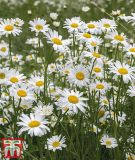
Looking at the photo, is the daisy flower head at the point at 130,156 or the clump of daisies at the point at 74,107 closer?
the clump of daisies at the point at 74,107

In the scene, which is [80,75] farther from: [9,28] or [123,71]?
[9,28]

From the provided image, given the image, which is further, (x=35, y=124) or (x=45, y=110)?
(x=45, y=110)

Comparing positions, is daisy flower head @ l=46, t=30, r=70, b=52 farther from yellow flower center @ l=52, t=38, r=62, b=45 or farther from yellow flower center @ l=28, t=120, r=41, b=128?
yellow flower center @ l=28, t=120, r=41, b=128

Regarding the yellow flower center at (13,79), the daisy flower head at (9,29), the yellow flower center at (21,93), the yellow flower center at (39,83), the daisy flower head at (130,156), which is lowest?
the daisy flower head at (130,156)

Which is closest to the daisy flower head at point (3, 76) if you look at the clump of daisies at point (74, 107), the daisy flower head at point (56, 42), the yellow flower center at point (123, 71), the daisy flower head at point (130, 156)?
the clump of daisies at point (74, 107)

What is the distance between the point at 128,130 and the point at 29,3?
6.40 meters

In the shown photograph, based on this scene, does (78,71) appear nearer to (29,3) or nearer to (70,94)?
(70,94)

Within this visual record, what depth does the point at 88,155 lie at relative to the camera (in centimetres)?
264

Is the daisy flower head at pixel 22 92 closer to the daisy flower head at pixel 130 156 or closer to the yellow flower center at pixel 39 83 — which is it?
the yellow flower center at pixel 39 83

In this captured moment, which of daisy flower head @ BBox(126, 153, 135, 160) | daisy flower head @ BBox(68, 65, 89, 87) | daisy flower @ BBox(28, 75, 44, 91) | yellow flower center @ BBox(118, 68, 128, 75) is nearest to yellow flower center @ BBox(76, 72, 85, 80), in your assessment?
daisy flower head @ BBox(68, 65, 89, 87)

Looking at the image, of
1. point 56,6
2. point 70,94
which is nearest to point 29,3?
point 56,6

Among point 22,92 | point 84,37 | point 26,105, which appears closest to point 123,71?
point 84,37

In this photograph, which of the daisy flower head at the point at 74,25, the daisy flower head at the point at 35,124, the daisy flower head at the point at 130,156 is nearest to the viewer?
the daisy flower head at the point at 35,124

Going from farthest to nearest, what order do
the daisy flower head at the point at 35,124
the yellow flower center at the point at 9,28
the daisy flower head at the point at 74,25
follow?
1. the daisy flower head at the point at 74,25
2. the yellow flower center at the point at 9,28
3. the daisy flower head at the point at 35,124
